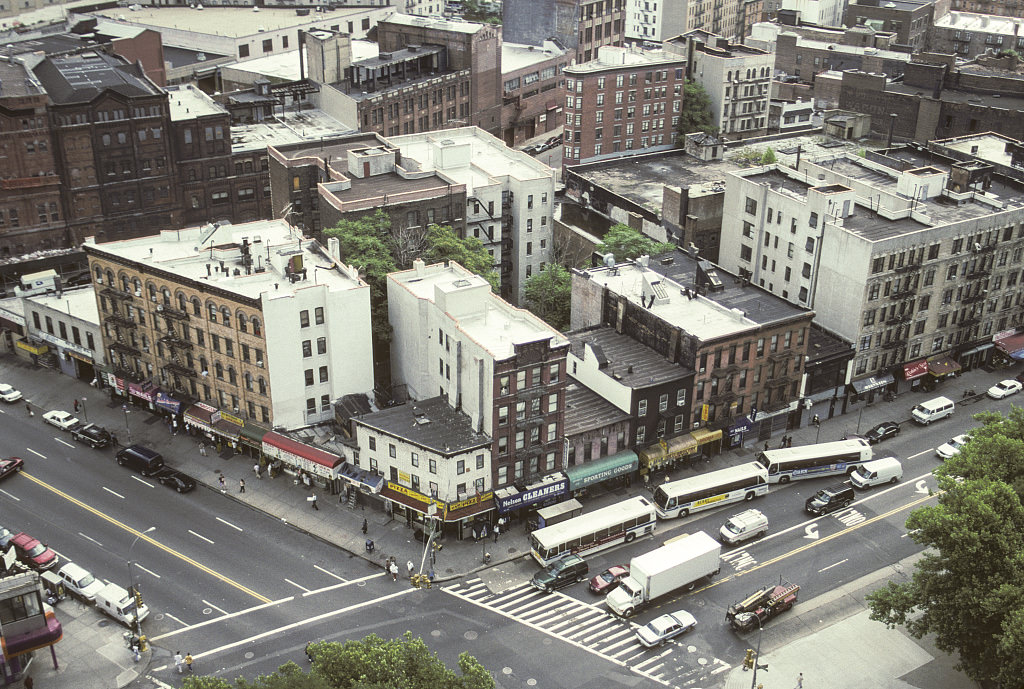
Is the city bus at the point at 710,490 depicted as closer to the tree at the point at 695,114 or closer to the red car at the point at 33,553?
the red car at the point at 33,553

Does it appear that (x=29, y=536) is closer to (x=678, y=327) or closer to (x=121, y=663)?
(x=121, y=663)

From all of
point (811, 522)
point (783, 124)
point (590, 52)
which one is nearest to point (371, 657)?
point (811, 522)

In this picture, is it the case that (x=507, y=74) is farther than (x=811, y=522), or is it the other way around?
(x=507, y=74)

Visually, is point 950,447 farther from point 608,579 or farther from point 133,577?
point 133,577

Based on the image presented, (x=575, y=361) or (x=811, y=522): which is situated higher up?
(x=575, y=361)

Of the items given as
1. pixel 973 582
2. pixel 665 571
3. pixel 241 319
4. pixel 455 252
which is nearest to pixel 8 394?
pixel 241 319

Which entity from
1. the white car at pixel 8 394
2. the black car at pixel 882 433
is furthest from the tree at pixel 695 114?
the white car at pixel 8 394
